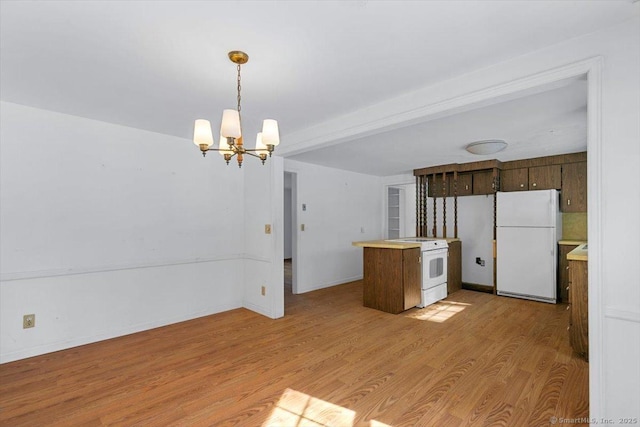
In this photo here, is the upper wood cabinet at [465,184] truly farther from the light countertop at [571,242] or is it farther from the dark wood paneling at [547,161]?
the light countertop at [571,242]

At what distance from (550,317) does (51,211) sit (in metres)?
5.61

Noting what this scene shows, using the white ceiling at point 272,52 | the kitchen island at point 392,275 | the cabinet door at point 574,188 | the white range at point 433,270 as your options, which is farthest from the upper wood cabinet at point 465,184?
the white ceiling at point 272,52

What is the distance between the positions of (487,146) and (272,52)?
2977 mm

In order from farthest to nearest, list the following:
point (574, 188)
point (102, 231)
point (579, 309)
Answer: point (574, 188) < point (102, 231) < point (579, 309)

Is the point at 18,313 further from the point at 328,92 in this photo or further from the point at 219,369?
the point at 328,92

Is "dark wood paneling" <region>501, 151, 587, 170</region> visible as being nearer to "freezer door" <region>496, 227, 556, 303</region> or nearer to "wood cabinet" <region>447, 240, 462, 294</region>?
"freezer door" <region>496, 227, 556, 303</region>

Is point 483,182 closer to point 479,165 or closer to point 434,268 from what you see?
point 479,165

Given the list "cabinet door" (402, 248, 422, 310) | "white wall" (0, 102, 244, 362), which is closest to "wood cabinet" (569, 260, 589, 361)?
"cabinet door" (402, 248, 422, 310)

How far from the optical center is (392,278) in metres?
3.92

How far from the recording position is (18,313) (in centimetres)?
269

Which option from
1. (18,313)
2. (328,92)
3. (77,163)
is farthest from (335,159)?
(18,313)

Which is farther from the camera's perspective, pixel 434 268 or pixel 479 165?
pixel 479 165

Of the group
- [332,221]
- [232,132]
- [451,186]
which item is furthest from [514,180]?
[232,132]

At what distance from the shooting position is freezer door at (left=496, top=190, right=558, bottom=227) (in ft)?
14.2
